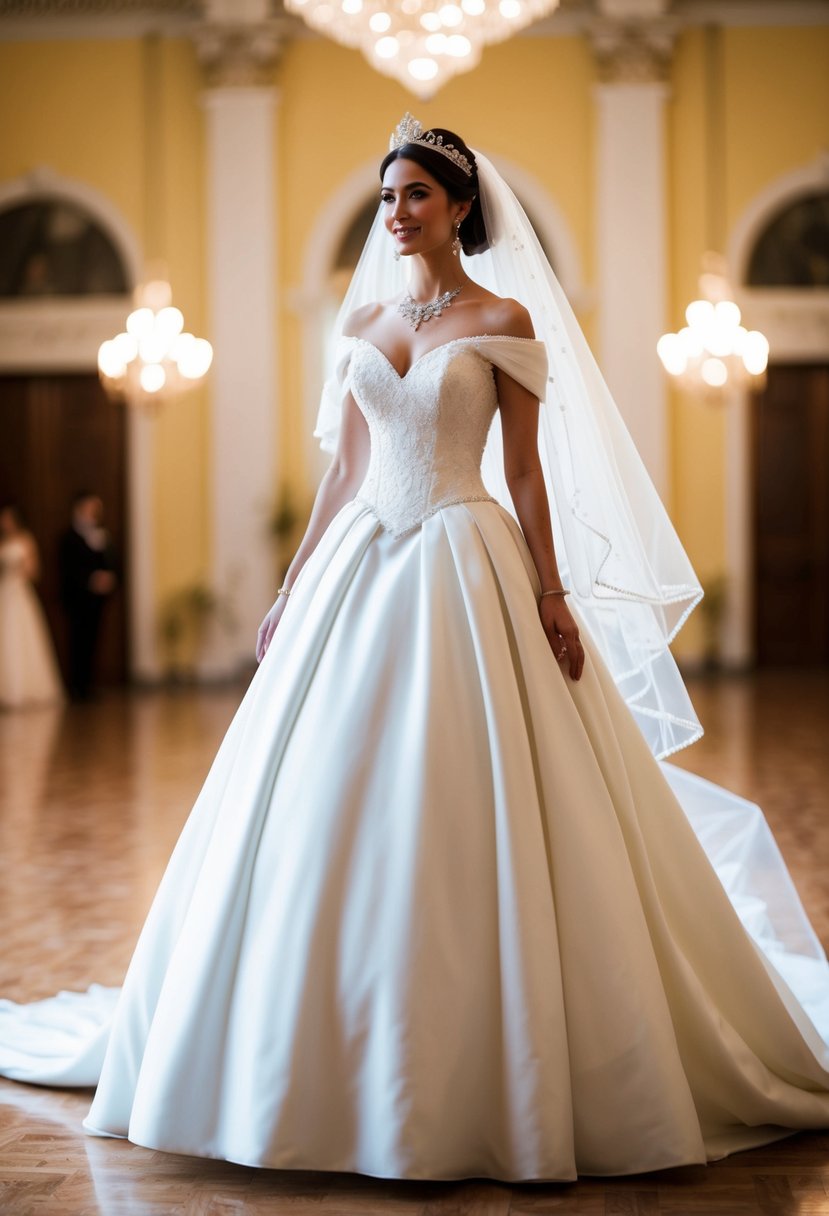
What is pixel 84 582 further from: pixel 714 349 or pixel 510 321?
pixel 510 321

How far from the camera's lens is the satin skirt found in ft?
7.11

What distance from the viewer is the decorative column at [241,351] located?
12562mm

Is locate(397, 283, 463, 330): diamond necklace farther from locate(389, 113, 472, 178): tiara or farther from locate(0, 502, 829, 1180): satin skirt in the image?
locate(0, 502, 829, 1180): satin skirt

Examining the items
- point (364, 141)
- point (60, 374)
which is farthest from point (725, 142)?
point (60, 374)

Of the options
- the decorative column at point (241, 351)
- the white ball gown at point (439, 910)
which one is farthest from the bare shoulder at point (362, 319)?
the decorative column at point (241, 351)

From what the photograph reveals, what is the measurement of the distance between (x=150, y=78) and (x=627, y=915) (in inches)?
476

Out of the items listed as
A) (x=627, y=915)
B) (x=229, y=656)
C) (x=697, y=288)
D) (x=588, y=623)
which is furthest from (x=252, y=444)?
(x=627, y=915)

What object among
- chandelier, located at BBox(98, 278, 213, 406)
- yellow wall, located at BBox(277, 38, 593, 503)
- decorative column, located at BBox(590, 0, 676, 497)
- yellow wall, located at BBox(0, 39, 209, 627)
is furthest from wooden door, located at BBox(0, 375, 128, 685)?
decorative column, located at BBox(590, 0, 676, 497)

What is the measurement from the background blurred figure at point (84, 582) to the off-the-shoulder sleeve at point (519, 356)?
9912 mm

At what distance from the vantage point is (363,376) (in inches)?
102

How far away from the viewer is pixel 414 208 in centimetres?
256

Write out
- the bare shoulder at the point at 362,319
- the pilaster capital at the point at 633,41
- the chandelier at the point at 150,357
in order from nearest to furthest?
the bare shoulder at the point at 362,319 → the chandelier at the point at 150,357 → the pilaster capital at the point at 633,41

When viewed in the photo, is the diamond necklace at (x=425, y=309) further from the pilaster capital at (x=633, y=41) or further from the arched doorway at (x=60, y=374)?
the pilaster capital at (x=633, y=41)

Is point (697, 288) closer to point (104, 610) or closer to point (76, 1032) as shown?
point (104, 610)
